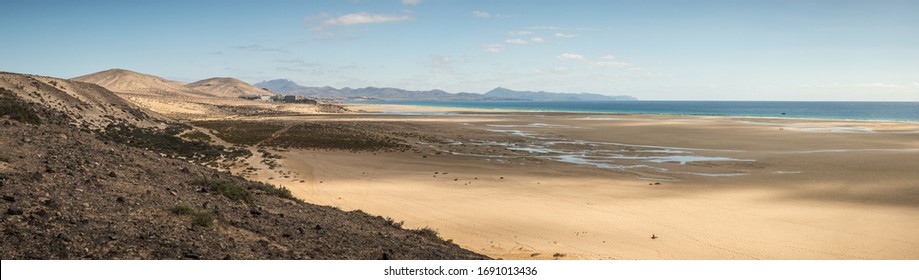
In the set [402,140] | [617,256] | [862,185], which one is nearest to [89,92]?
[402,140]

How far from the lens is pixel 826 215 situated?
616 inches

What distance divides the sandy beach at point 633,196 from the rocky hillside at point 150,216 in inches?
94.9

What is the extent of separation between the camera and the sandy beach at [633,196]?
41.4 feet

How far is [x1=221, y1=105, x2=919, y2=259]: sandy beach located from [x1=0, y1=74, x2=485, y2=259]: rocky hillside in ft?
7.91

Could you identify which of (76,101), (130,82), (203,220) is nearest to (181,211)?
(203,220)

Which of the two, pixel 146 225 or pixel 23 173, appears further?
pixel 23 173

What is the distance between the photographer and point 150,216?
9578mm

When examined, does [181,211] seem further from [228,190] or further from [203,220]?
[228,190]

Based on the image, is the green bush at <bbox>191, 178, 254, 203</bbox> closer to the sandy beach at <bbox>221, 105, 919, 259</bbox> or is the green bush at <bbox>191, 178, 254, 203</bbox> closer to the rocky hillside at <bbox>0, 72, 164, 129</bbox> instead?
the sandy beach at <bbox>221, 105, 919, 259</bbox>

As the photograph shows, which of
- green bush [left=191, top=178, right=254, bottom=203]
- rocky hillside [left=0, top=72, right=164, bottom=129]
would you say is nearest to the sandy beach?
green bush [left=191, top=178, right=254, bottom=203]

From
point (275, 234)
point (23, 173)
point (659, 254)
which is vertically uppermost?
point (23, 173)

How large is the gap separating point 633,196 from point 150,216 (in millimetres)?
14408

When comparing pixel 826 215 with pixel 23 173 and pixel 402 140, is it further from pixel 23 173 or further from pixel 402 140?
pixel 402 140

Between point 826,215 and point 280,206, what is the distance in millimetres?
14656
